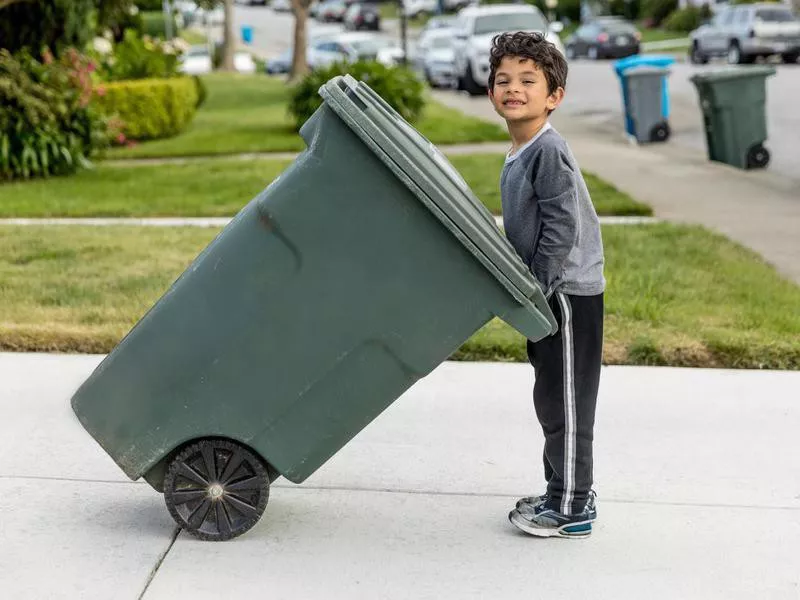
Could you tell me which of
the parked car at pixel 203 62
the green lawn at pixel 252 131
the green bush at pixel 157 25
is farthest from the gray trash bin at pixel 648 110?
the green bush at pixel 157 25

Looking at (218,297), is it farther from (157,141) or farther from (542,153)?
(157,141)

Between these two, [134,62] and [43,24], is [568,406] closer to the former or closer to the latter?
[43,24]

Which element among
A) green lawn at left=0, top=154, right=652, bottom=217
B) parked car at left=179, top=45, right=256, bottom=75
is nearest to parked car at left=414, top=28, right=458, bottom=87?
parked car at left=179, top=45, right=256, bottom=75

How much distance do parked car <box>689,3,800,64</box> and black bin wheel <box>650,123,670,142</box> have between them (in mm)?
16569

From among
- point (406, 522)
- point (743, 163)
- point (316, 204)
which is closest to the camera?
point (316, 204)

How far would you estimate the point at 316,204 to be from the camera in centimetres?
328

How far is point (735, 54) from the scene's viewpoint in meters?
32.6

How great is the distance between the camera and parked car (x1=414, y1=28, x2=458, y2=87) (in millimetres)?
28938

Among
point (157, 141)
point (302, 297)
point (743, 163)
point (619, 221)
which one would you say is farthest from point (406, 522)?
point (157, 141)

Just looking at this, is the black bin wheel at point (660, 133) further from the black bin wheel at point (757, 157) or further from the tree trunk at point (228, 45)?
the tree trunk at point (228, 45)

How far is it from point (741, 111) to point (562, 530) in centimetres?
1007

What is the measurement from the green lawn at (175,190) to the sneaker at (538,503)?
5.96 meters

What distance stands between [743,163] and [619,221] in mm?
4266

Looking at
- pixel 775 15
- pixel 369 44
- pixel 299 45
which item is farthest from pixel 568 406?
pixel 369 44
